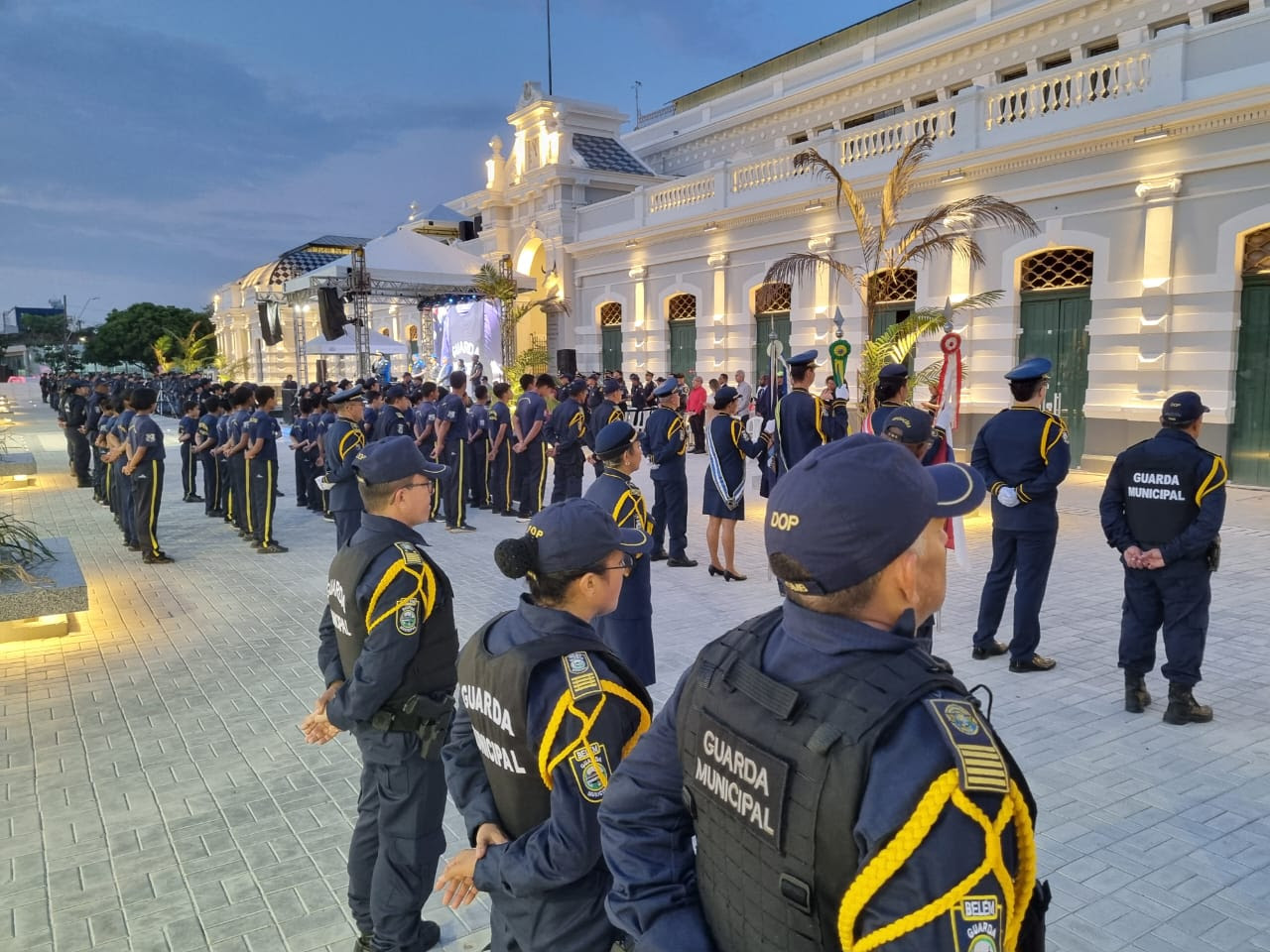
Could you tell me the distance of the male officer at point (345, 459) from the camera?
8.53 meters

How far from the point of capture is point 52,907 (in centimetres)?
370

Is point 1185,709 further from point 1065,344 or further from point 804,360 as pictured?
point 1065,344

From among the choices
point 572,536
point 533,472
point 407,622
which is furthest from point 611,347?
point 572,536

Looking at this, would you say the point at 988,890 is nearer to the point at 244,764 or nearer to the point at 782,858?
the point at 782,858

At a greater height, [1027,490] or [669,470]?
[1027,490]

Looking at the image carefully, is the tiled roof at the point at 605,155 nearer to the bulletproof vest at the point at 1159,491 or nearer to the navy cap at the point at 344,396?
the navy cap at the point at 344,396

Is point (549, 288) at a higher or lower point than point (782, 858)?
higher

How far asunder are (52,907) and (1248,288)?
15615 mm

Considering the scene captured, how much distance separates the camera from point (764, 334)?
21125mm

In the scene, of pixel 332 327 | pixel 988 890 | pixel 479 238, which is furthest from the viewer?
pixel 479 238

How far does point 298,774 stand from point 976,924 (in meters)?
4.49

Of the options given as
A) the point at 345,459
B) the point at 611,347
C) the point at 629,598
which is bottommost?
the point at 629,598

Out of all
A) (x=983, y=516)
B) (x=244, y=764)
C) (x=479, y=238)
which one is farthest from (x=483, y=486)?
(x=479, y=238)

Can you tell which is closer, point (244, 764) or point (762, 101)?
point (244, 764)
